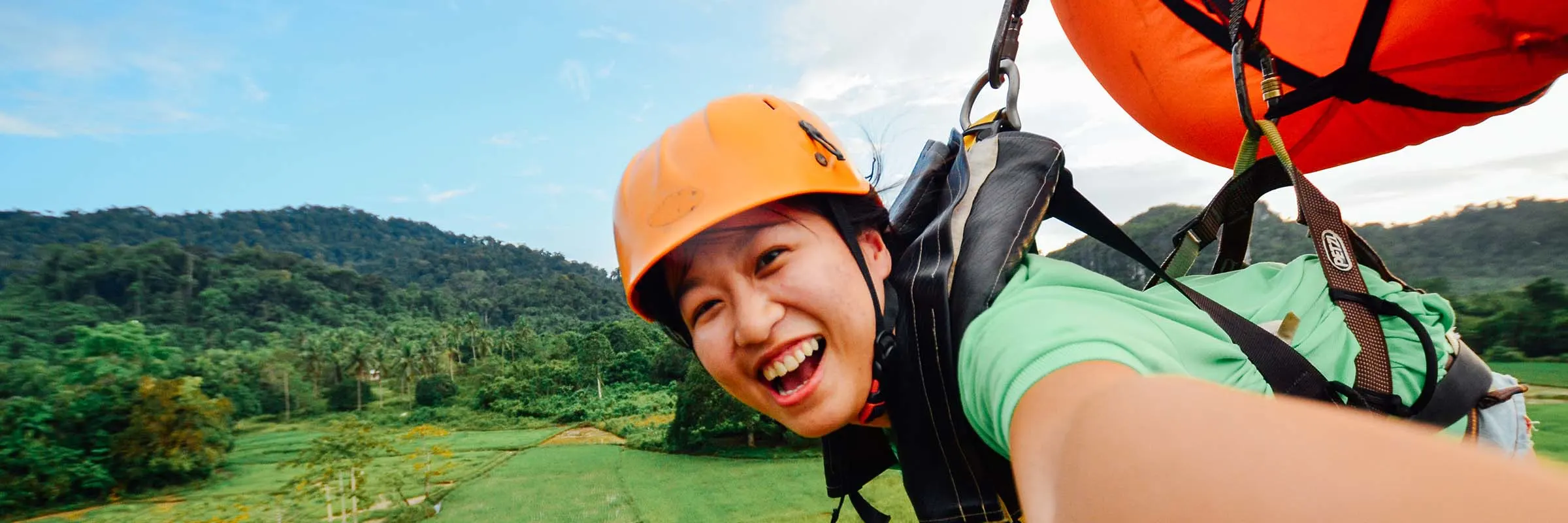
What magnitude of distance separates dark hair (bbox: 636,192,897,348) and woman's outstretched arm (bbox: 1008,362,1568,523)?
98 centimetres

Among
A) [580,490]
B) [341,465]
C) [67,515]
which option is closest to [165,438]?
[67,515]

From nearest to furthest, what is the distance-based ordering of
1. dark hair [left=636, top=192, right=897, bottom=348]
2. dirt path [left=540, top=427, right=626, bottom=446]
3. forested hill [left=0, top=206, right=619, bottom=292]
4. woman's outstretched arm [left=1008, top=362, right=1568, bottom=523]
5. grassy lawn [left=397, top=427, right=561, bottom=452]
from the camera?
woman's outstretched arm [left=1008, top=362, right=1568, bottom=523], dark hair [left=636, top=192, right=897, bottom=348], dirt path [left=540, top=427, right=626, bottom=446], grassy lawn [left=397, top=427, right=561, bottom=452], forested hill [left=0, top=206, right=619, bottom=292]

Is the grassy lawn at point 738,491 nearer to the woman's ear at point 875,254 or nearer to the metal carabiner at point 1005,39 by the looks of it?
the woman's ear at point 875,254

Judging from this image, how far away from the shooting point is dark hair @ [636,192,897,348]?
1604 mm

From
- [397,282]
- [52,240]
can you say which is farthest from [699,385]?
[52,240]

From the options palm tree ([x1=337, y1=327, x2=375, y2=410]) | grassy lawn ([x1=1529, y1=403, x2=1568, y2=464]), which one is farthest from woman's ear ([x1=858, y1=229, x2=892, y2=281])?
palm tree ([x1=337, y1=327, x2=375, y2=410])

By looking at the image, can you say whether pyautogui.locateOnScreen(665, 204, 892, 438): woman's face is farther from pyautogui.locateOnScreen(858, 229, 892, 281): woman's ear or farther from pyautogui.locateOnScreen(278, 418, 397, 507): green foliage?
pyautogui.locateOnScreen(278, 418, 397, 507): green foliage

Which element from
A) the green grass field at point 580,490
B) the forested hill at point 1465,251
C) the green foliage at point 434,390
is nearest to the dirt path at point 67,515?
the green grass field at point 580,490

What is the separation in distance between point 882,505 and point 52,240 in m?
135

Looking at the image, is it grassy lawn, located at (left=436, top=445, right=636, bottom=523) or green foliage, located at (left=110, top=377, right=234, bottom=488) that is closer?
grassy lawn, located at (left=436, top=445, right=636, bottom=523)

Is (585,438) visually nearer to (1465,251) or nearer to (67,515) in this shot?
(67,515)

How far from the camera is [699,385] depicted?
1108 inches

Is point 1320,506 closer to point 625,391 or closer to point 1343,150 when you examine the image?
point 1343,150

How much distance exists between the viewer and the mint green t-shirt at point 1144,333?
873 mm
